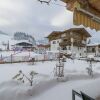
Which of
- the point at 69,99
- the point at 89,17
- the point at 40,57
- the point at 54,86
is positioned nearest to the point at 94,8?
the point at 89,17

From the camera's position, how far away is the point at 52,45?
40.7m

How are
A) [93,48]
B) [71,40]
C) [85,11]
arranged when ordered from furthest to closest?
1. [93,48]
2. [71,40]
3. [85,11]

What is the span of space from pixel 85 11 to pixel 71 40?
99.4ft

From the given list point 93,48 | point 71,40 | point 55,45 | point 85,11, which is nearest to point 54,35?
point 55,45

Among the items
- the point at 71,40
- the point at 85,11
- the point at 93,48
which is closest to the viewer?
the point at 85,11

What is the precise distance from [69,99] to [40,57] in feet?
39.7

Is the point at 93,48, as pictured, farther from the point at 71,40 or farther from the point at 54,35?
the point at 54,35

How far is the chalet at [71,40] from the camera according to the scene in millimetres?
34875

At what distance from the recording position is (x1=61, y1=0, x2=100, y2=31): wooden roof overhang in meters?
3.87

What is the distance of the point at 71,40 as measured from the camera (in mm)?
34219

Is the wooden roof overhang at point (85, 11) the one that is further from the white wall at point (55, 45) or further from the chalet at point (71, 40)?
the white wall at point (55, 45)

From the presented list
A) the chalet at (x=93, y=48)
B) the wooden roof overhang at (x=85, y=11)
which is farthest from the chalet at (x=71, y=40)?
the wooden roof overhang at (x=85, y=11)

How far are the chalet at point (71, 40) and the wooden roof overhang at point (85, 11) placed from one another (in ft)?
94.3

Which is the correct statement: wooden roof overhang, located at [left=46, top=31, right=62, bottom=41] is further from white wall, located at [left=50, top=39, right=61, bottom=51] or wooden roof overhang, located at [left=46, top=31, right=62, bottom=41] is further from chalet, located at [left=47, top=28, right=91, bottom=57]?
white wall, located at [left=50, top=39, right=61, bottom=51]
